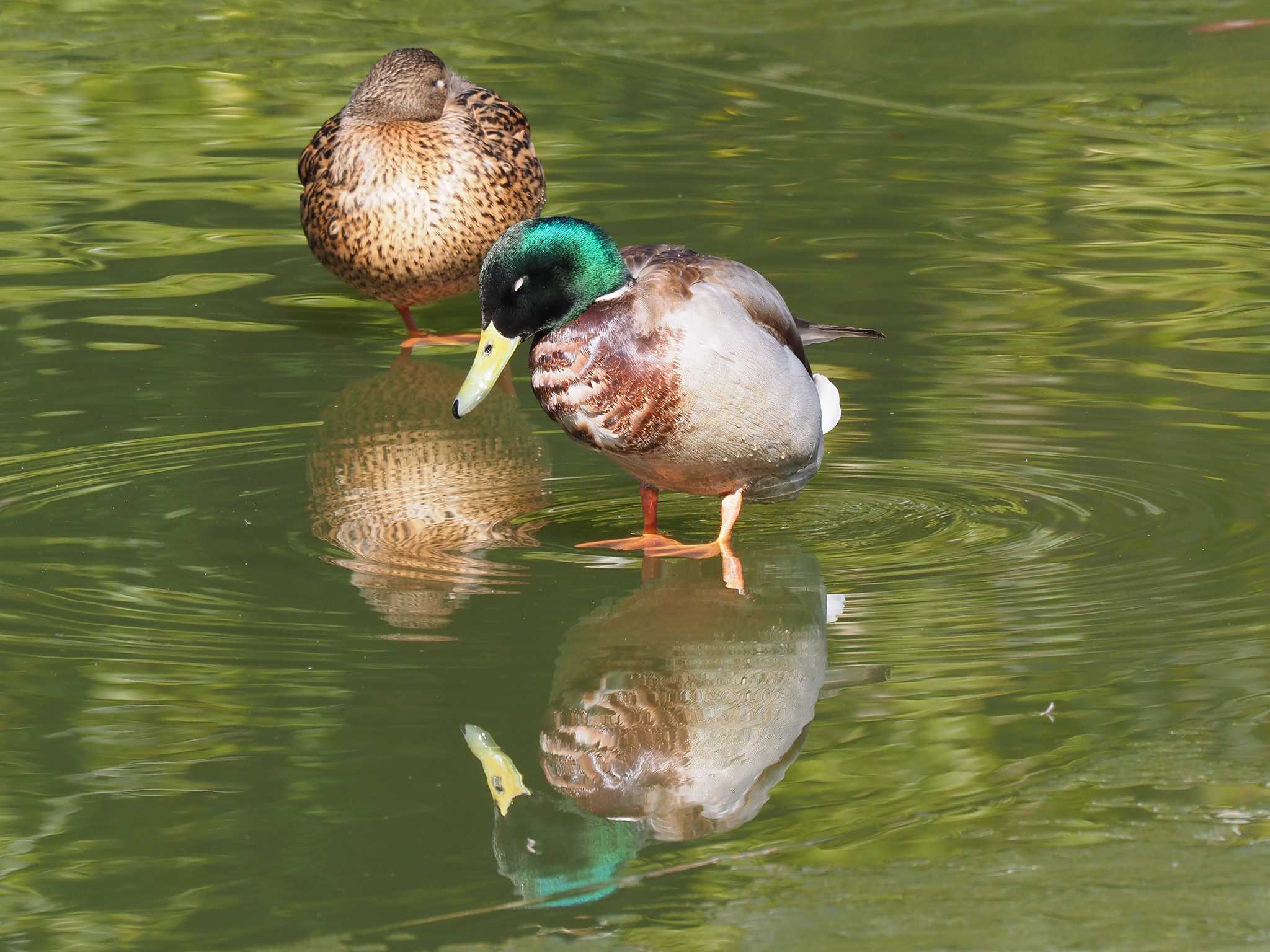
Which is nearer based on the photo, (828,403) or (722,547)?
(722,547)

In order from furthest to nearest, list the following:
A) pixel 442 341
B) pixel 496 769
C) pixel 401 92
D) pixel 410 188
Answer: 1. pixel 401 92
2. pixel 442 341
3. pixel 410 188
4. pixel 496 769

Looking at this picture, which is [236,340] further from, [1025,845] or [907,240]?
[1025,845]

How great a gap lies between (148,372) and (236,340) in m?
0.52

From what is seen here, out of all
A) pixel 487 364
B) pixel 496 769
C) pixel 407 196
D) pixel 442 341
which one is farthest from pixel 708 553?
pixel 407 196

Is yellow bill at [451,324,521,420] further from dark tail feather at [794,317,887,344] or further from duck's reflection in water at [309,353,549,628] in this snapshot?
dark tail feather at [794,317,887,344]

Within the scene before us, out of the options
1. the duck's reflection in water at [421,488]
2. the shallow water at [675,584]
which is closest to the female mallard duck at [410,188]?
the shallow water at [675,584]

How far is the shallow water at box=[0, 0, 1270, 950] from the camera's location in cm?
332

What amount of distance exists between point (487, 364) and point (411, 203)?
2.69 meters

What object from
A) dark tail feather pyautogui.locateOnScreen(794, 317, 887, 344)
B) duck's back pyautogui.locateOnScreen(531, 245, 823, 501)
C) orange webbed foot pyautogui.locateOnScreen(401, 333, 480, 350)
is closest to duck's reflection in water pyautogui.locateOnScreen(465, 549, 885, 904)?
duck's back pyautogui.locateOnScreen(531, 245, 823, 501)

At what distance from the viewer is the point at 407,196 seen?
7145 mm

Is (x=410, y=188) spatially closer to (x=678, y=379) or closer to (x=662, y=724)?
(x=678, y=379)

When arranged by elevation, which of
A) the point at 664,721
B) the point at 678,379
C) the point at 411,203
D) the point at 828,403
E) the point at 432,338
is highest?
the point at 678,379

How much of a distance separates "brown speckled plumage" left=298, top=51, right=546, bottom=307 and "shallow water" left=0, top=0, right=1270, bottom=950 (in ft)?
1.03

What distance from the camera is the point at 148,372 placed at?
6.79m
